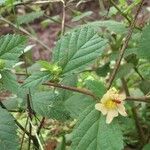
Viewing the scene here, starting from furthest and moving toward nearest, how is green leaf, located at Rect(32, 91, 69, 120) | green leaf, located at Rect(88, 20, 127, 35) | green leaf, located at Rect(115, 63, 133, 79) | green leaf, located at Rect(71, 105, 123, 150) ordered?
green leaf, located at Rect(115, 63, 133, 79)
green leaf, located at Rect(88, 20, 127, 35)
green leaf, located at Rect(32, 91, 69, 120)
green leaf, located at Rect(71, 105, 123, 150)

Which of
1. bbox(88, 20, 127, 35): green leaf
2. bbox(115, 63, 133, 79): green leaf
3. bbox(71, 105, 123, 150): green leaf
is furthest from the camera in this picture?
bbox(115, 63, 133, 79): green leaf

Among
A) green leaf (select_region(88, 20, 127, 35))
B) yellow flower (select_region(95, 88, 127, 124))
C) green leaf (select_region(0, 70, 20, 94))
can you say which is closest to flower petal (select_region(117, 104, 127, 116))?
yellow flower (select_region(95, 88, 127, 124))

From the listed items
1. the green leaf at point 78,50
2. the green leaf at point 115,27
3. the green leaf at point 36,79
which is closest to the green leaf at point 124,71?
the green leaf at point 115,27

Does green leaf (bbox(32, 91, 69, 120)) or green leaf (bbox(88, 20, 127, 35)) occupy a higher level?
green leaf (bbox(88, 20, 127, 35))

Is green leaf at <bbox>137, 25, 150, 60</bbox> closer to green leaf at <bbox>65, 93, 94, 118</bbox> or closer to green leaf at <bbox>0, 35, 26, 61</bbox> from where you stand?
green leaf at <bbox>65, 93, 94, 118</bbox>

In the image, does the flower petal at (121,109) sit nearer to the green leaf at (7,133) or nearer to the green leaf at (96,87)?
the green leaf at (96,87)

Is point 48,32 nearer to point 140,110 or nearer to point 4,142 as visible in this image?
point 140,110

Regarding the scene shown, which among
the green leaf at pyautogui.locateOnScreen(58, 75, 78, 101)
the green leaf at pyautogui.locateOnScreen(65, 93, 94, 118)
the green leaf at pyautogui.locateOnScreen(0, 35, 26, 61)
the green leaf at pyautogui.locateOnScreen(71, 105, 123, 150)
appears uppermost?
the green leaf at pyautogui.locateOnScreen(58, 75, 78, 101)

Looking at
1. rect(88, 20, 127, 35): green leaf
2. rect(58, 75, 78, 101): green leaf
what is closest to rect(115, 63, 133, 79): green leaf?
rect(88, 20, 127, 35): green leaf

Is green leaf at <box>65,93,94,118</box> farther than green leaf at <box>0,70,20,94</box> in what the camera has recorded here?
Yes
